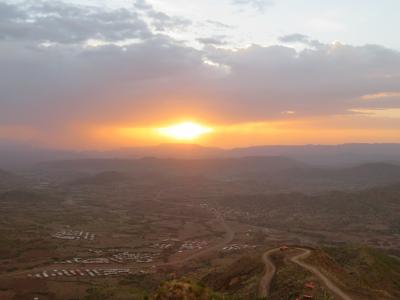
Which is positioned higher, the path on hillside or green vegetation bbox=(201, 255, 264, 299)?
the path on hillside

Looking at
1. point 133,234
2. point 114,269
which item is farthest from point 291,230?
point 114,269

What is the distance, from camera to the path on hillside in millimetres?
54344

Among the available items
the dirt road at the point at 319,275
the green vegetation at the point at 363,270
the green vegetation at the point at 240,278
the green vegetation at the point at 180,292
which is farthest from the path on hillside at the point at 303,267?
the green vegetation at the point at 180,292

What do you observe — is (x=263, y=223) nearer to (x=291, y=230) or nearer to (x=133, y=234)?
(x=291, y=230)

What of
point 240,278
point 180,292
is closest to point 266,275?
point 240,278

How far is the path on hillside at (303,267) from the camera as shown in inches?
2140

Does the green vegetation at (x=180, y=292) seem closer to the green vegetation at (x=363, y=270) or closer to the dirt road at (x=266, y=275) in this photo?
the dirt road at (x=266, y=275)

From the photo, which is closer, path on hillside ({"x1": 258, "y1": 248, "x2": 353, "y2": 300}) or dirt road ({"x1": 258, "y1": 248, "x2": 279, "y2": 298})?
path on hillside ({"x1": 258, "y1": 248, "x2": 353, "y2": 300})

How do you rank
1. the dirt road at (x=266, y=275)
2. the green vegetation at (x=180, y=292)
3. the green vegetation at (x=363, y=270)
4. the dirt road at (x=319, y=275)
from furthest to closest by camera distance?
the green vegetation at (x=363, y=270), the dirt road at (x=266, y=275), the dirt road at (x=319, y=275), the green vegetation at (x=180, y=292)

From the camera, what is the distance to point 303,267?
6419 cm

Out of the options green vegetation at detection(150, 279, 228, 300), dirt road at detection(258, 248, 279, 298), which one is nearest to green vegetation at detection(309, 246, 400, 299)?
dirt road at detection(258, 248, 279, 298)

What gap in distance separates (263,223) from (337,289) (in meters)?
133

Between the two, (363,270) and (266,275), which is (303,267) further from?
(363,270)

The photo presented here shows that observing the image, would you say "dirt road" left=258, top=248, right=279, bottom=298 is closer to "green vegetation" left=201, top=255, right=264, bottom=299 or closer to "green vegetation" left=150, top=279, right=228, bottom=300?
"green vegetation" left=201, top=255, right=264, bottom=299
